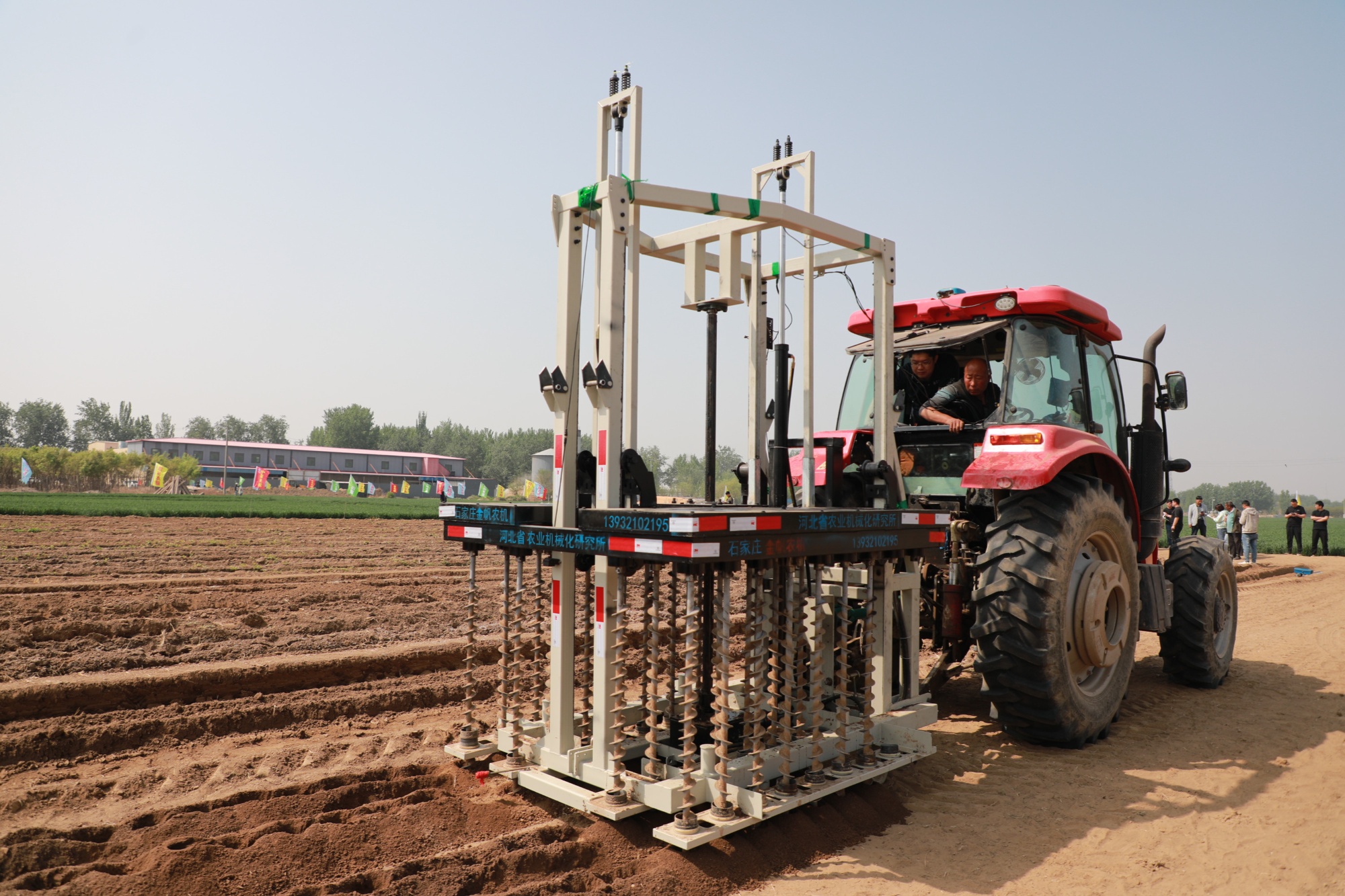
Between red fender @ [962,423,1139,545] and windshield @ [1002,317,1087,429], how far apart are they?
0.43 metres

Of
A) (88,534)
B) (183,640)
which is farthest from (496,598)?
(88,534)

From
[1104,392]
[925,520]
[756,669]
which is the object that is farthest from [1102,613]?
[756,669]

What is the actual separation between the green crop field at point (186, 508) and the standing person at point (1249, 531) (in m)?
20.1

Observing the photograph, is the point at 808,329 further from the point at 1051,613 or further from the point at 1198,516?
the point at 1198,516

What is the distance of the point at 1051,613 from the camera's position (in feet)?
14.9

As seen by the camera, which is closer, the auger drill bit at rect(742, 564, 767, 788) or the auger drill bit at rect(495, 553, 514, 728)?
the auger drill bit at rect(742, 564, 767, 788)

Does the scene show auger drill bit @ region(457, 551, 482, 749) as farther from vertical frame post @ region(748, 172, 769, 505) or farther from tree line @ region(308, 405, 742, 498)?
tree line @ region(308, 405, 742, 498)

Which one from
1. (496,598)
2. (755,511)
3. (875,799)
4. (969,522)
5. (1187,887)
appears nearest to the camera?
(1187,887)

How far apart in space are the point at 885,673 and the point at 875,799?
0.64m

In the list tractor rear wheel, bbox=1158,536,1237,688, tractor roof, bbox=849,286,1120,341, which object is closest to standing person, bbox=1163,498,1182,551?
tractor rear wheel, bbox=1158,536,1237,688

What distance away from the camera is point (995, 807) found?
13.6ft

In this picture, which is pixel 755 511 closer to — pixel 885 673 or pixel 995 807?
pixel 885 673

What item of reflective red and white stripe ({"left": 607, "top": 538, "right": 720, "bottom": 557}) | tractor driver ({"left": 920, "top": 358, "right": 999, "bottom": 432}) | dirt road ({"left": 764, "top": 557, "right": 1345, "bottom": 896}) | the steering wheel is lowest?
dirt road ({"left": 764, "top": 557, "right": 1345, "bottom": 896})

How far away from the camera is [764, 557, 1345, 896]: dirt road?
11.3 feet
